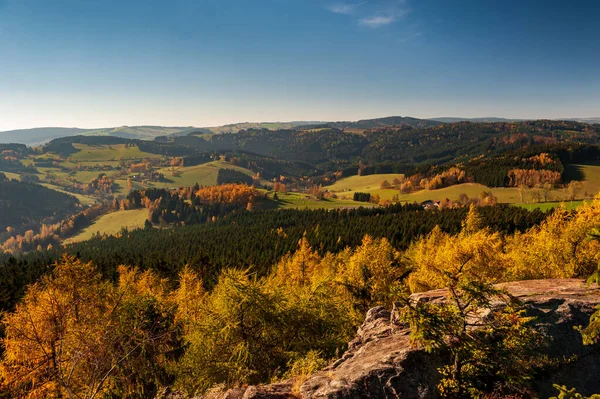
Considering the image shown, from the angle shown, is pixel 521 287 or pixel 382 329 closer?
pixel 382 329

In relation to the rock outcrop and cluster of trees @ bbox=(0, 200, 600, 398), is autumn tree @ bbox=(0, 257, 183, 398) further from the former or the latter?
the rock outcrop

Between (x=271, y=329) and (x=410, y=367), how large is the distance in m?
11.5

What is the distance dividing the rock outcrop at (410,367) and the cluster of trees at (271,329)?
109 cm

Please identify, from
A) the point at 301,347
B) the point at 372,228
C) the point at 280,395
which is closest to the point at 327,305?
the point at 301,347

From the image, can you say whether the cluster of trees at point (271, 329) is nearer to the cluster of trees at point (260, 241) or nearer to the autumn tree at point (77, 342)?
the autumn tree at point (77, 342)

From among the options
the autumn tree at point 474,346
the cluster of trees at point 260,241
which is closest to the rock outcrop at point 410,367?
the autumn tree at point 474,346

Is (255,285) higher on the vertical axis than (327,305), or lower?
higher

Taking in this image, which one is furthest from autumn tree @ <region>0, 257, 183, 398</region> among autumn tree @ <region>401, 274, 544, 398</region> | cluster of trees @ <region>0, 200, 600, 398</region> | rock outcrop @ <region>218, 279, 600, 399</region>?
autumn tree @ <region>401, 274, 544, 398</region>

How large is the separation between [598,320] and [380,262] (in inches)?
1318

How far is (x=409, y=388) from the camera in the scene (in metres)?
12.2

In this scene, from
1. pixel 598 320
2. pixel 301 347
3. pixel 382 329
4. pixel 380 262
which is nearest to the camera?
pixel 598 320

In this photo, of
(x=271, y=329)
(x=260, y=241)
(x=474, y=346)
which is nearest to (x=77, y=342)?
(x=271, y=329)

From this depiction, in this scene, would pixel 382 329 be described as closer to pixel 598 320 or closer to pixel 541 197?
pixel 598 320

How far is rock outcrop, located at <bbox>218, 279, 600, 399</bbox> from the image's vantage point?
12.2 m
